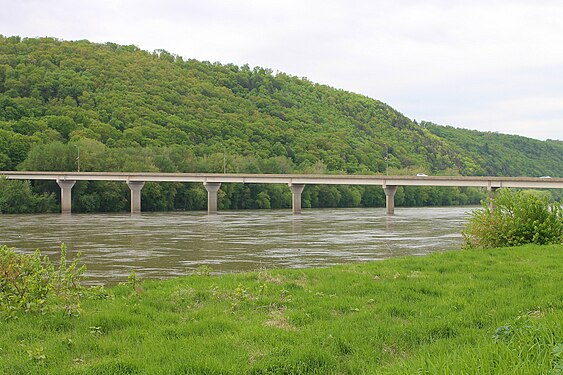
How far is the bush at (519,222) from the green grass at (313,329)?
293 inches

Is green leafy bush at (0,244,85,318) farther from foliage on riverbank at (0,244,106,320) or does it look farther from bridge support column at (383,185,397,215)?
bridge support column at (383,185,397,215)

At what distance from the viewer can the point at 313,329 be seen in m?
9.17

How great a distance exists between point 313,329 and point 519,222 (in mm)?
15103

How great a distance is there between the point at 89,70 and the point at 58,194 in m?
47.6

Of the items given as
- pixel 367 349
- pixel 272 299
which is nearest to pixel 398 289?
pixel 272 299

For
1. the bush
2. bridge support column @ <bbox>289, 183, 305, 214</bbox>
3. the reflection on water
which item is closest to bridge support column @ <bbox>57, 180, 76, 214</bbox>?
bridge support column @ <bbox>289, 183, 305, 214</bbox>

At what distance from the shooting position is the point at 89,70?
140m

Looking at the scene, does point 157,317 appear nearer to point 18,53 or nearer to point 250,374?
point 250,374

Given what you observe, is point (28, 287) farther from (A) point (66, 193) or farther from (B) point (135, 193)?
(A) point (66, 193)

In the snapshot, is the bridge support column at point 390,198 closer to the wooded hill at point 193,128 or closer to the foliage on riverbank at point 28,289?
the wooded hill at point 193,128

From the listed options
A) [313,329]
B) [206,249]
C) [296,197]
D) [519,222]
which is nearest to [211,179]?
[296,197]

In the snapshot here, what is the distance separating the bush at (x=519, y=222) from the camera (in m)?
21.5

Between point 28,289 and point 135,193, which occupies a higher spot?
point 28,289

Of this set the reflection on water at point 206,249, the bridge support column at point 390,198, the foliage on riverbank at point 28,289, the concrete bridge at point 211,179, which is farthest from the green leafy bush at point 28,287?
the bridge support column at point 390,198
